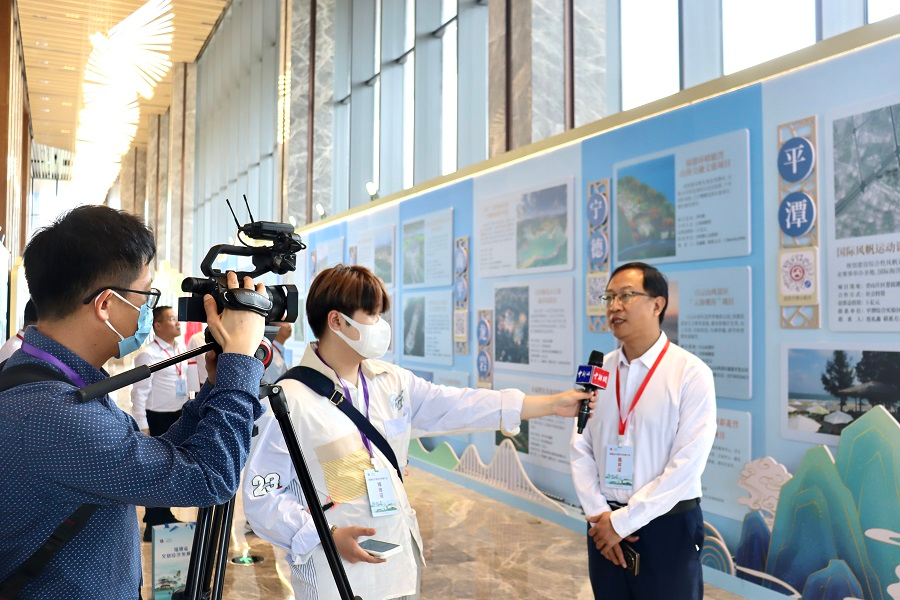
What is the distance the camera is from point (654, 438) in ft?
9.91

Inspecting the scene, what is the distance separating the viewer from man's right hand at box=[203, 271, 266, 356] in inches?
58.8

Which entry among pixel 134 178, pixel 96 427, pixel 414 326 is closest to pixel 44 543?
pixel 96 427

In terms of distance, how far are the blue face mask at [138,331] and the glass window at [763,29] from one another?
4030mm

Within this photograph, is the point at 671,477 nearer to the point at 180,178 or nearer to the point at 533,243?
the point at 533,243

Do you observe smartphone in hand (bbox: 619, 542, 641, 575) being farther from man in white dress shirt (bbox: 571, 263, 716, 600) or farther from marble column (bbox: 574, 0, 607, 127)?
marble column (bbox: 574, 0, 607, 127)

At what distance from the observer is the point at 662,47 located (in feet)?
19.0

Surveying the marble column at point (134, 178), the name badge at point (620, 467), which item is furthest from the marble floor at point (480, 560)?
the marble column at point (134, 178)

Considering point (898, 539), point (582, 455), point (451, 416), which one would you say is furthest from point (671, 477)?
point (898, 539)

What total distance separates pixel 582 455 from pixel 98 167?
16.0m

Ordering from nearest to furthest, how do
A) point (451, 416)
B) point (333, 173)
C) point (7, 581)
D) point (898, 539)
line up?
point (7, 581), point (451, 416), point (898, 539), point (333, 173)

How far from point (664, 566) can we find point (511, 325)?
3469 mm

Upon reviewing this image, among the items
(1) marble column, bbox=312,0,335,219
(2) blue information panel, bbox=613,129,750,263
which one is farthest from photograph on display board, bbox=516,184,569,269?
(1) marble column, bbox=312,0,335,219

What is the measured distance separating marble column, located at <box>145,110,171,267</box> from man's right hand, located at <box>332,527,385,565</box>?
25.7 meters

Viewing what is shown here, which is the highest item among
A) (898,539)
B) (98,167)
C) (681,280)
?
(98,167)
